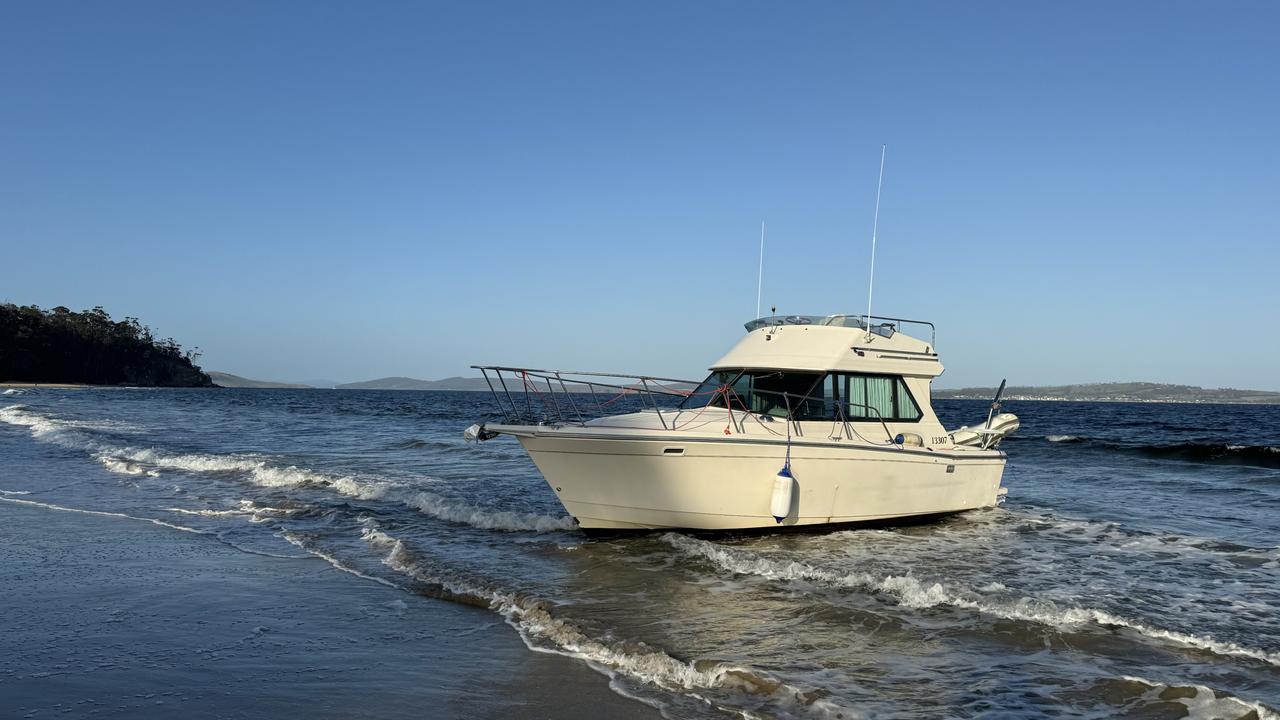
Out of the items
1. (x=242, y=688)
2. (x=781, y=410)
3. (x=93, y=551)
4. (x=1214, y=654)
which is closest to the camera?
(x=242, y=688)

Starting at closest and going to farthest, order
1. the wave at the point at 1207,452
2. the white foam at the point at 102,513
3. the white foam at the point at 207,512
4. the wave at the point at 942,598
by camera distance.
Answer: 1. the wave at the point at 942,598
2. the white foam at the point at 102,513
3. the white foam at the point at 207,512
4. the wave at the point at 1207,452

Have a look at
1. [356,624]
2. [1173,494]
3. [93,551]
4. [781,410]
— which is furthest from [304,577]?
[1173,494]

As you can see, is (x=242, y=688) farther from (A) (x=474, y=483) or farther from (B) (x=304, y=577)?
(A) (x=474, y=483)

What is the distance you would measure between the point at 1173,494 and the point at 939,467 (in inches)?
352

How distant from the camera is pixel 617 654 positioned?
22.6 feet

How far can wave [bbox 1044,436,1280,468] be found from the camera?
93.8 feet

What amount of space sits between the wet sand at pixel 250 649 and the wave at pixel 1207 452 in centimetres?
2888

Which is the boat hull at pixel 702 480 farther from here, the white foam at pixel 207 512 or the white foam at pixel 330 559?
the white foam at pixel 207 512

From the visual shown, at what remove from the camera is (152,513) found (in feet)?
43.4

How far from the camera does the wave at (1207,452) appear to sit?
1126 inches

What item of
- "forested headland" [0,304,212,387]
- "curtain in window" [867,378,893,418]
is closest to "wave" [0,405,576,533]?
"curtain in window" [867,378,893,418]

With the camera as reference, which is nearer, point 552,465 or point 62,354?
point 552,465

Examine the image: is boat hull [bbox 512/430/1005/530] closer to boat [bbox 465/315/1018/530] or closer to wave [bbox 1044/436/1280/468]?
boat [bbox 465/315/1018/530]

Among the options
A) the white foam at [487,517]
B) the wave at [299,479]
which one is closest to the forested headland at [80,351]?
the wave at [299,479]
